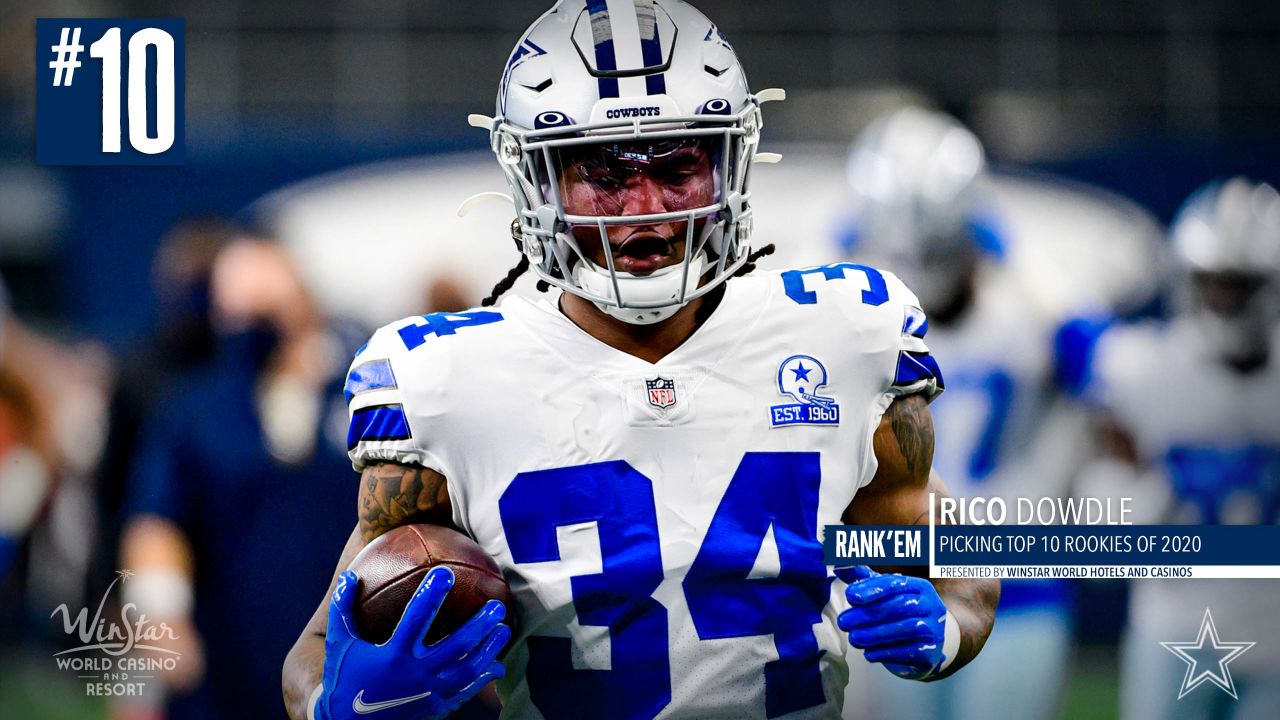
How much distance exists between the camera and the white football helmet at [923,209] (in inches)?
124

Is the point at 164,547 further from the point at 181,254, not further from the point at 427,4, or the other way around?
the point at 427,4

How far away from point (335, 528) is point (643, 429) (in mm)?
1602

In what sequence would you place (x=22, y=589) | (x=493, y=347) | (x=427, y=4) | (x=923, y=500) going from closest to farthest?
(x=493, y=347) → (x=923, y=500) → (x=22, y=589) → (x=427, y=4)

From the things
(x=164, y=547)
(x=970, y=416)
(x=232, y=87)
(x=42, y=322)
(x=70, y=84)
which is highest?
(x=232, y=87)

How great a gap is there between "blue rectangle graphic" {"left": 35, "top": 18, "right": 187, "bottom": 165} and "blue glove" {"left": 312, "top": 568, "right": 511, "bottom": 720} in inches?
48.4

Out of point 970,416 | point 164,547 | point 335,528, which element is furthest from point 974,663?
point 164,547

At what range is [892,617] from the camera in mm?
1528

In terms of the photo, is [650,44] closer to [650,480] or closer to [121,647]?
[650,480]

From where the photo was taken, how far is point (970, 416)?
3.05 metres

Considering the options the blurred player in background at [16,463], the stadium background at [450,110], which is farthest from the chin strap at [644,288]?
the blurred player in background at [16,463]

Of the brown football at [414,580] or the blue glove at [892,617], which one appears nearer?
the brown football at [414,580]

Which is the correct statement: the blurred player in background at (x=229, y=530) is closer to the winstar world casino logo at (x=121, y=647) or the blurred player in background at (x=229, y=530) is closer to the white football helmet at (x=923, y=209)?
the winstar world casino logo at (x=121, y=647)

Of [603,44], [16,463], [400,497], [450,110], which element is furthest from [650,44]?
[450,110]

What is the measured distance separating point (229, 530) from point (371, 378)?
156cm
